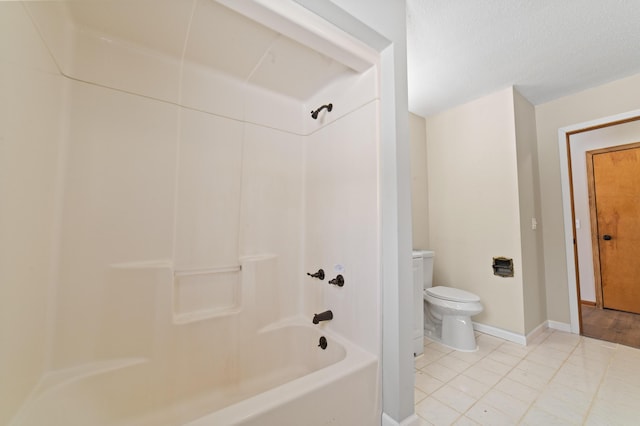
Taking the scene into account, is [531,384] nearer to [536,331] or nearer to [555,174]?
[536,331]

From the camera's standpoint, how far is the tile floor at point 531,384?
1.39 m

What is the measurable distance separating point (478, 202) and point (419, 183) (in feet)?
2.13

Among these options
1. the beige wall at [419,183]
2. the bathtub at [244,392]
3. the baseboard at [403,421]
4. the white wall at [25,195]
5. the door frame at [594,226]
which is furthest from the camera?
the door frame at [594,226]

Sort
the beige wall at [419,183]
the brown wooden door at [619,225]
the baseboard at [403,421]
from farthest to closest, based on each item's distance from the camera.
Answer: the brown wooden door at [619,225], the beige wall at [419,183], the baseboard at [403,421]

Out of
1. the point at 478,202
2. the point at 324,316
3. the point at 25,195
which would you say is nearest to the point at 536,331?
the point at 478,202

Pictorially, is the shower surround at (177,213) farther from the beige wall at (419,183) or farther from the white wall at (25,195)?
the beige wall at (419,183)

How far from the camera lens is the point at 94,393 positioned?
3.85 feet

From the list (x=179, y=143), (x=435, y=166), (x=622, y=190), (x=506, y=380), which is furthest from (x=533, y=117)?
(x=179, y=143)

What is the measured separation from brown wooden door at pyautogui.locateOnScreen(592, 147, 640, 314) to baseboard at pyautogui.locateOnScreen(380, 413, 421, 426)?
3.69m

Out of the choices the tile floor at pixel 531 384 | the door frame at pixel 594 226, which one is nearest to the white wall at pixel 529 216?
the tile floor at pixel 531 384

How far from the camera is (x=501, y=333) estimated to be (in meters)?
2.38

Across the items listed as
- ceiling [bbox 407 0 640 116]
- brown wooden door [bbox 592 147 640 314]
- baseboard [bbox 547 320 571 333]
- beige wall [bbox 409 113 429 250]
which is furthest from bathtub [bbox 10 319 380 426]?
brown wooden door [bbox 592 147 640 314]

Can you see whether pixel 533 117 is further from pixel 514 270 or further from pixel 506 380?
pixel 506 380

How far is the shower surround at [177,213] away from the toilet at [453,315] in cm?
119
